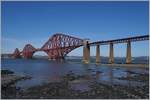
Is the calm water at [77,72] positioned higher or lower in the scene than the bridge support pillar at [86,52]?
lower

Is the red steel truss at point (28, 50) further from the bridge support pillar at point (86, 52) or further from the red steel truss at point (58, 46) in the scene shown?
the bridge support pillar at point (86, 52)

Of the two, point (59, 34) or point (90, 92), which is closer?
point (90, 92)

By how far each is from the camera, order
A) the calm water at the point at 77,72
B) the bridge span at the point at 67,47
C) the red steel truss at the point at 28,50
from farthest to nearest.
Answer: the red steel truss at the point at 28,50 < the bridge span at the point at 67,47 < the calm water at the point at 77,72

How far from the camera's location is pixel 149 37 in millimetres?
57969

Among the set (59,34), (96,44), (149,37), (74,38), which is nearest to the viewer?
(149,37)

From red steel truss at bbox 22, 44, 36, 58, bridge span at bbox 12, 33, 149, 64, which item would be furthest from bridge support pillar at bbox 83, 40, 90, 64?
red steel truss at bbox 22, 44, 36, 58

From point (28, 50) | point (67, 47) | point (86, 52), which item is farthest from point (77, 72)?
point (28, 50)

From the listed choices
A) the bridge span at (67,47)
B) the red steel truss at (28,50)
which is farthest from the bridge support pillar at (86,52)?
the red steel truss at (28,50)

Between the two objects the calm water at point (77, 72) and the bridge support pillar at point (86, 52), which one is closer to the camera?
the calm water at point (77, 72)

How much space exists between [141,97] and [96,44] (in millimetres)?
61676

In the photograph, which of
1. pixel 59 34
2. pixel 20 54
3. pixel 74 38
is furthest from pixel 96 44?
pixel 20 54

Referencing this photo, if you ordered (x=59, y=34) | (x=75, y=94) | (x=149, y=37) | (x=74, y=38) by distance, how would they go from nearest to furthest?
(x=75, y=94), (x=149, y=37), (x=74, y=38), (x=59, y=34)

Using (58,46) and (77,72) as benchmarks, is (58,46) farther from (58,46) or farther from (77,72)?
(77,72)

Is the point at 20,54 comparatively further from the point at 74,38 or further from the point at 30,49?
the point at 74,38
